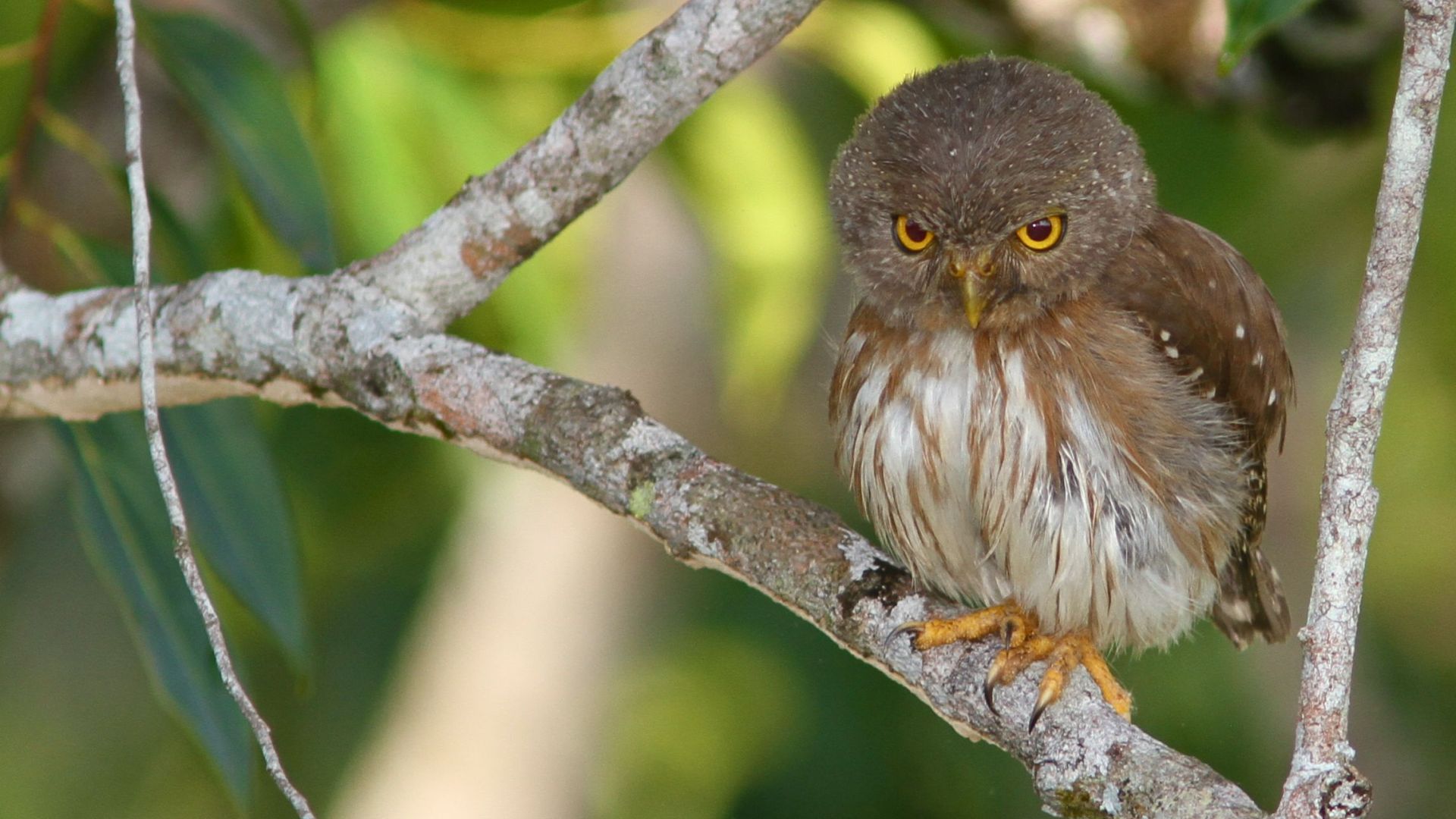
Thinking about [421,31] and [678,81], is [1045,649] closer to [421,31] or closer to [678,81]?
[678,81]

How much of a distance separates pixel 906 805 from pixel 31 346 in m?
3.59

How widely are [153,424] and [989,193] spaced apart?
1517 mm

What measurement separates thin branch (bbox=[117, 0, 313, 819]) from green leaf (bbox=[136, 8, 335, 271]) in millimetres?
894

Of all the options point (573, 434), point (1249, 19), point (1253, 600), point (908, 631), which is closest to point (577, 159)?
point (573, 434)

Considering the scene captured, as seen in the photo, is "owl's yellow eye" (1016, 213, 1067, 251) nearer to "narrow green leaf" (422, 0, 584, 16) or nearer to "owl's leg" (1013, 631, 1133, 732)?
"owl's leg" (1013, 631, 1133, 732)

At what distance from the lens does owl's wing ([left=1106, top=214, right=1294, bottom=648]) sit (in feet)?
9.66

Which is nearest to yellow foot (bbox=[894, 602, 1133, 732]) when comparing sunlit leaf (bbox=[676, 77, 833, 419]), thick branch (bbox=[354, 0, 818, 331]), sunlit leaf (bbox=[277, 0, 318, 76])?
thick branch (bbox=[354, 0, 818, 331])

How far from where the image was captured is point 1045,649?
2.63m

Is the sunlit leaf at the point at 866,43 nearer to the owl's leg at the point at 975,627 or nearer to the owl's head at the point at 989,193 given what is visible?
the owl's head at the point at 989,193

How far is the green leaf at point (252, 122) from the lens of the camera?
3.41m

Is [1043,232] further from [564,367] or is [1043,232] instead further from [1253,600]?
[564,367]

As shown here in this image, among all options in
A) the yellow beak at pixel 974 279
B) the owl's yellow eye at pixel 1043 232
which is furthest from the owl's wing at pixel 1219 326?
the yellow beak at pixel 974 279

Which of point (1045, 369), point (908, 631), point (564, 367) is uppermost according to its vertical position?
point (564, 367)

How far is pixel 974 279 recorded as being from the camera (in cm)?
282
